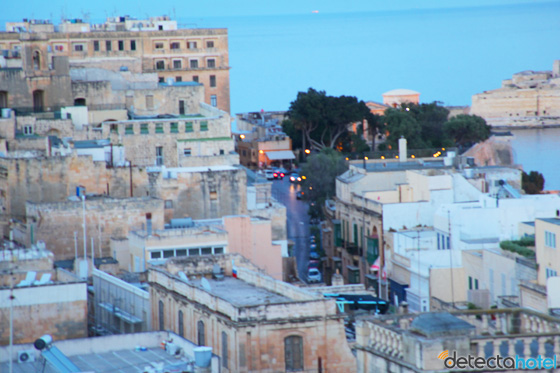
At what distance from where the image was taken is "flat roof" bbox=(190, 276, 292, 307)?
98.5ft

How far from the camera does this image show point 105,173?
45125mm

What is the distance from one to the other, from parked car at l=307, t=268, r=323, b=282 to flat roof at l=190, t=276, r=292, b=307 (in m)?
14.7

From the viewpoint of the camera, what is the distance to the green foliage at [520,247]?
36.7m

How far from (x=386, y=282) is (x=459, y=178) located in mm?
5842

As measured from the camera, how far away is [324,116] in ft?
248

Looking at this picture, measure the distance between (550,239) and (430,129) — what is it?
4335 centimetres

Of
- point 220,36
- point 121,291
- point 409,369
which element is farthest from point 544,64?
point 409,369

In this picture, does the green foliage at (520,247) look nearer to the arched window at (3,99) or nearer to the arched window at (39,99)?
the arched window at (39,99)

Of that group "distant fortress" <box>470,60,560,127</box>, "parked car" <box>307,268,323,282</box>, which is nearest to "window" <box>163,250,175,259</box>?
"parked car" <box>307,268,323,282</box>

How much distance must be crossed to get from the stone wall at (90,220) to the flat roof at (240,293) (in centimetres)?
818

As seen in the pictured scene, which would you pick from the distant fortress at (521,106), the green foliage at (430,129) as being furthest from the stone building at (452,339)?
the distant fortress at (521,106)

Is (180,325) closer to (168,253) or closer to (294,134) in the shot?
(168,253)

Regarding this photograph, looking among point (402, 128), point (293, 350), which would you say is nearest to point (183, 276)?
point (293, 350)

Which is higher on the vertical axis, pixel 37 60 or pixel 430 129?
pixel 37 60
